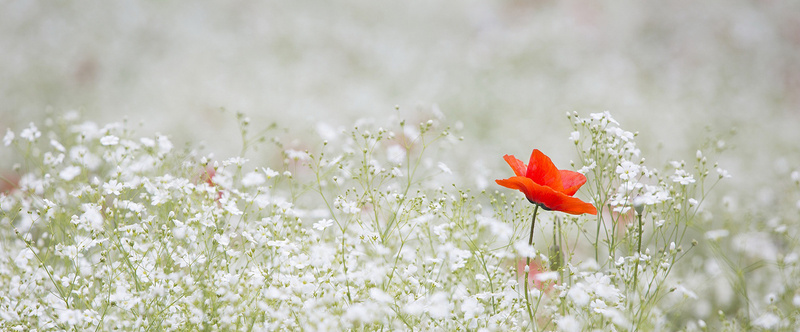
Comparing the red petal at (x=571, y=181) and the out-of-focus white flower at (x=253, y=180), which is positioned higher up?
the out-of-focus white flower at (x=253, y=180)

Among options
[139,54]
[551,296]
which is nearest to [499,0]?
[139,54]

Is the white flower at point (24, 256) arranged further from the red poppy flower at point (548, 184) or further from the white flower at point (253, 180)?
the red poppy flower at point (548, 184)

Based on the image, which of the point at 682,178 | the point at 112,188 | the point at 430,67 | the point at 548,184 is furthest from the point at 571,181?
the point at 430,67

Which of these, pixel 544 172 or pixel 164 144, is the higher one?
pixel 164 144

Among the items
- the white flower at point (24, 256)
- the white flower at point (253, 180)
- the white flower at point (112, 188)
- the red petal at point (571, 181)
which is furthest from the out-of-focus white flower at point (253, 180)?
the red petal at point (571, 181)

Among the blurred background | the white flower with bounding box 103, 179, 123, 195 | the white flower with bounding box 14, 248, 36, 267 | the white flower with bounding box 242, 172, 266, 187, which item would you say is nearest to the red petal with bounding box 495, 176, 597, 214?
the white flower with bounding box 242, 172, 266, 187

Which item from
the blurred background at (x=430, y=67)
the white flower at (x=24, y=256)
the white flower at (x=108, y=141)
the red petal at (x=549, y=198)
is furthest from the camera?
the blurred background at (x=430, y=67)

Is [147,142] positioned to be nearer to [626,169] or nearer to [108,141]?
[108,141]
